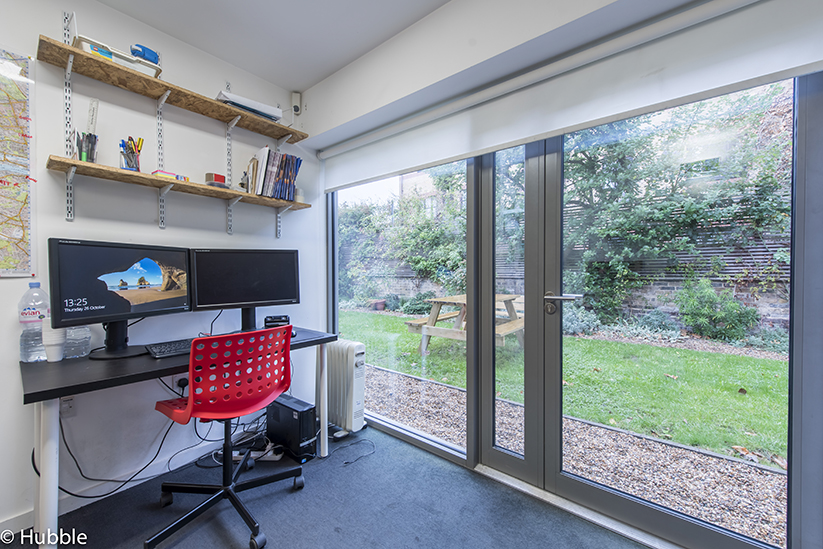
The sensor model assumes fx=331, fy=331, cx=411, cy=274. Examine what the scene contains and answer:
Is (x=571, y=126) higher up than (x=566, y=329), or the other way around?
(x=571, y=126)

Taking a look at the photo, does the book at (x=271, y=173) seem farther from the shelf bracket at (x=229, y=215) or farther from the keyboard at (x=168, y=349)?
the keyboard at (x=168, y=349)

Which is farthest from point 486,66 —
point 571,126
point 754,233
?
point 754,233

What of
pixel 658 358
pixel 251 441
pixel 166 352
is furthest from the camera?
pixel 251 441

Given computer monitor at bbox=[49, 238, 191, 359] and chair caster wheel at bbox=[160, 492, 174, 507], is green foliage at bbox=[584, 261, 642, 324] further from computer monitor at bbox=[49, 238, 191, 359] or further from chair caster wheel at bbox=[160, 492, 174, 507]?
chair caster wheel at bbox=[160, 492, 174, 507]

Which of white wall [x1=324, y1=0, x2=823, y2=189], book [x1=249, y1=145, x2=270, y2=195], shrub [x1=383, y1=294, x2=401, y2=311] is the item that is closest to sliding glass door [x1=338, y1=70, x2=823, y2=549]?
white wall [x1=324, y1=0, x2=823, y2=189]

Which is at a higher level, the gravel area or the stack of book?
the stack of book

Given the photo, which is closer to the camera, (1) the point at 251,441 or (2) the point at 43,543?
(2) the point at 43,543

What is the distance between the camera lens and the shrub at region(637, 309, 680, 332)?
1.49 m

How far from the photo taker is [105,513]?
1.67 meters

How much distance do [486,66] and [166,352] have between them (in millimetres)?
2172

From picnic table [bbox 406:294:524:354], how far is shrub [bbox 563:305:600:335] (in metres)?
0.24

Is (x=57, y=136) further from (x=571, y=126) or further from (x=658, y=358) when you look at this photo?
(x=658, y=358)

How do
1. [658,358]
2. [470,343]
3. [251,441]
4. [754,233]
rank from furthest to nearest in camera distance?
[251,441]
[470,343]
[658,358]
[754,233]

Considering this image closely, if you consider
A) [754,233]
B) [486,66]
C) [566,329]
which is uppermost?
[486,66]
